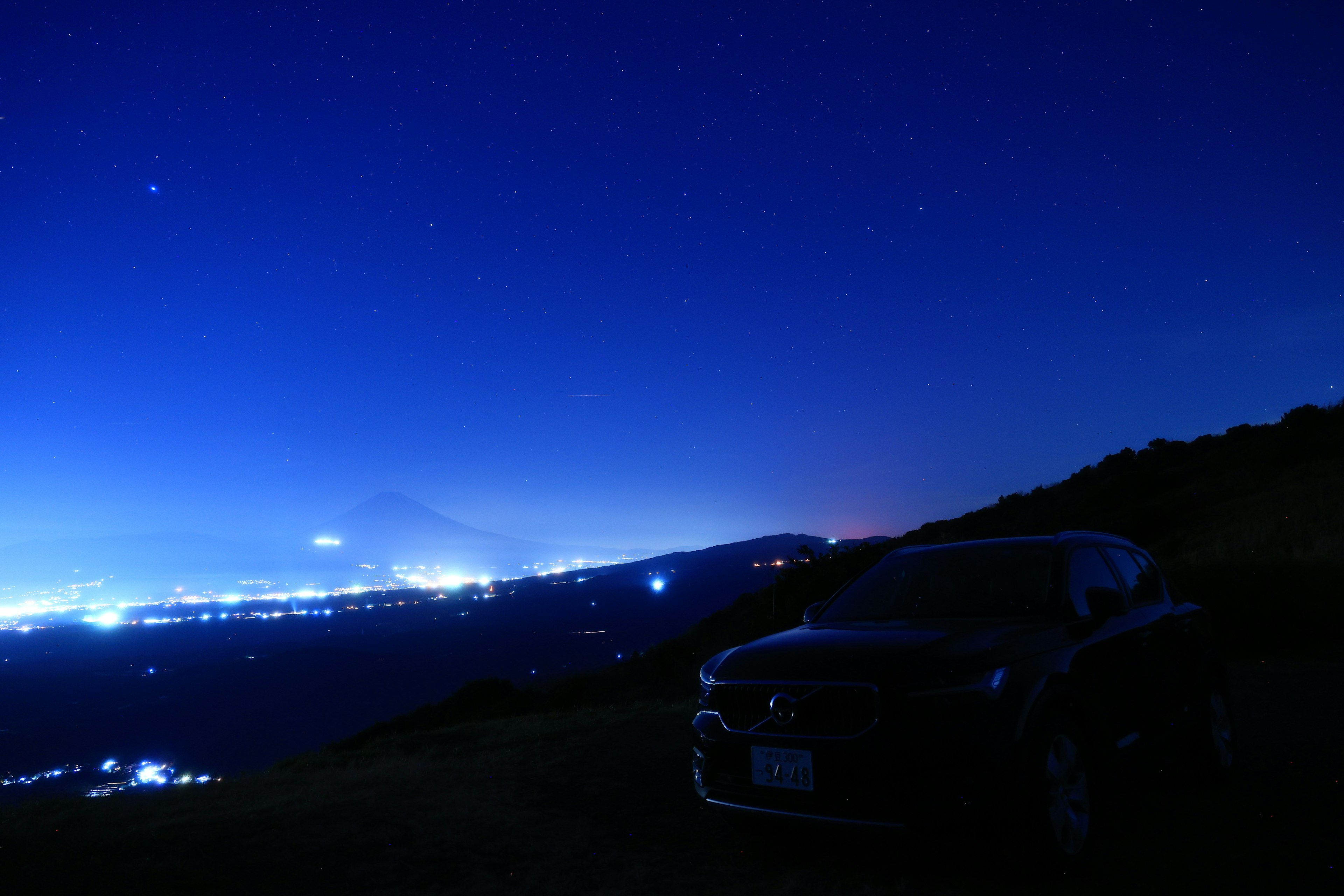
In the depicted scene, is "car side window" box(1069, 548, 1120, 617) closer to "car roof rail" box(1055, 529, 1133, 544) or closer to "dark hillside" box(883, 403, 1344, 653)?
"car roof rail" box(1055, 529, 1133, 544)

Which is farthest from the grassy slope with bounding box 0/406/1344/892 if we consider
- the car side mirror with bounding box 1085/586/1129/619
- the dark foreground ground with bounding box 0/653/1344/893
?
the car side mirror with bounding box 1085/586/1129/619

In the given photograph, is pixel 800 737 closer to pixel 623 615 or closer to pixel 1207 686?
pixel 1207 686

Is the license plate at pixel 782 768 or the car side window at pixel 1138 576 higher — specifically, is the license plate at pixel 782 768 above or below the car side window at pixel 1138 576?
below

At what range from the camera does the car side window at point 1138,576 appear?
4965mm

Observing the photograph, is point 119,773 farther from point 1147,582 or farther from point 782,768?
point 1147,582

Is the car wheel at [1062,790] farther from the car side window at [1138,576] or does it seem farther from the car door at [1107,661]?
the car side window at [1138,576]

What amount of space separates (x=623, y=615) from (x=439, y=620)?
56.7m


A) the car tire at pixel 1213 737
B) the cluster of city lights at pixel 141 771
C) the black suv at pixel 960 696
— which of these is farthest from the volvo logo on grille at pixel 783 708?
the cluster of city lights at pixel 141 771

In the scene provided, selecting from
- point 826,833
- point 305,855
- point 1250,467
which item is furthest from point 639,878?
point 1250,467

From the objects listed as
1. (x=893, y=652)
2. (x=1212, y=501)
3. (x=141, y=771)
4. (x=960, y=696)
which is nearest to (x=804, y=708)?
(x=893, y=652)

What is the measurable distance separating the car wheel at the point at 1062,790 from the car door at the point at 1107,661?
0.31 m

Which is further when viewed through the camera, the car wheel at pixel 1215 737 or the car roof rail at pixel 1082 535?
the car wheel at pixel 1215 737

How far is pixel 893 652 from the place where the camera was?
3508 millimetres

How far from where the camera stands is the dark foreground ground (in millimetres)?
3508
